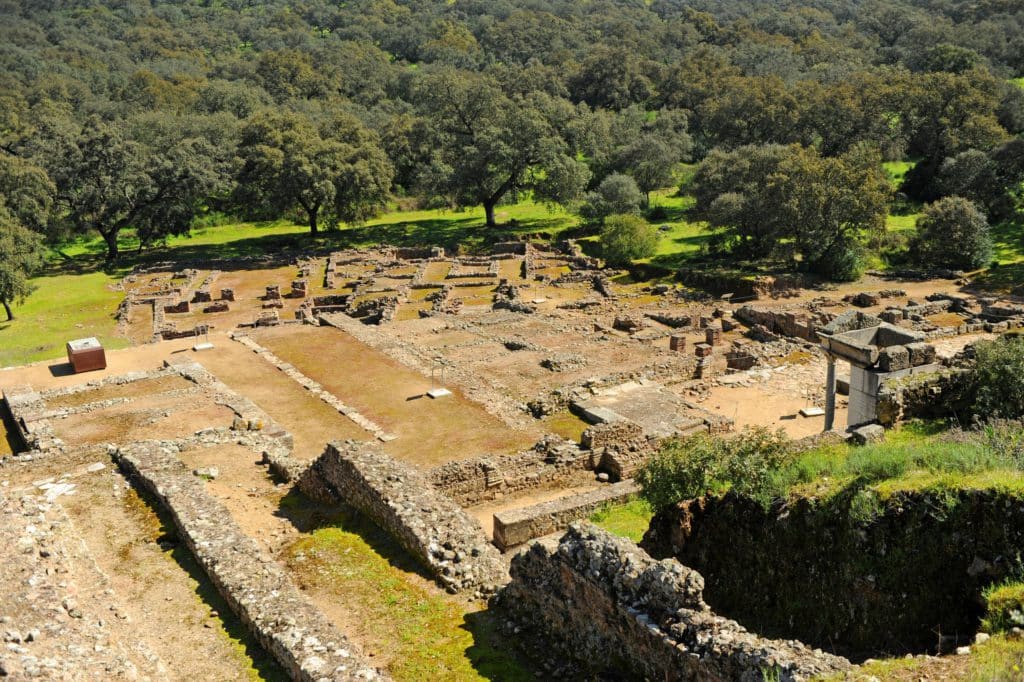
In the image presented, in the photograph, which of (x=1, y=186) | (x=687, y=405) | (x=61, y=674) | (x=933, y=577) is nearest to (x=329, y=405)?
(x=687, y=405)

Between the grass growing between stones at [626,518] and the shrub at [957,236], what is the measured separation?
3902 centimetres

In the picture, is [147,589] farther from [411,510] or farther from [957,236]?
[957,236]

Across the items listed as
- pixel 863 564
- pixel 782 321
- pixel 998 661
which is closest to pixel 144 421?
pixel 863 564

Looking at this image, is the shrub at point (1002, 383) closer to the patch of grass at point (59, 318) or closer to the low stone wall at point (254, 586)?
the low stone wall at point (254, 586)

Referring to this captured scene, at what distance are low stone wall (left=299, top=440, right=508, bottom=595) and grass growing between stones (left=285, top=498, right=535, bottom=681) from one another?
0.41m

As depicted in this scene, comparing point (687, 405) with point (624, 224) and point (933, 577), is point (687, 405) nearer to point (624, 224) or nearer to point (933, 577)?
point (933, 577)

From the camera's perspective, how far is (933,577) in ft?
37.6

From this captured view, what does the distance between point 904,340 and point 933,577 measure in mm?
14295

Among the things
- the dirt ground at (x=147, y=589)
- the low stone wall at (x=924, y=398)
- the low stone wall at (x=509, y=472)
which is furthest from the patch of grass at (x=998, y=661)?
the low stone wall at (x=509, y=472)

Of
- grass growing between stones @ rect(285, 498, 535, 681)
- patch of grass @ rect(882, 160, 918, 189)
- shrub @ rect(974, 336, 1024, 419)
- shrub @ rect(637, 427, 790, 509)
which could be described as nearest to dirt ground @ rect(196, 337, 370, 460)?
grass growing between stones @ rect(285, 498, 535, 681)

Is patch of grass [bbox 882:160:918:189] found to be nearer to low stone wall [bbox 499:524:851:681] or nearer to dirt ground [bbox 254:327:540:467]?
dirt ground [bbox 254:327:540:467]

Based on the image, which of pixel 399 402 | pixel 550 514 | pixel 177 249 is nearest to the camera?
pixel 550 514

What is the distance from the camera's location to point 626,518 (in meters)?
21.0

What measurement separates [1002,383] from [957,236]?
36116mm
